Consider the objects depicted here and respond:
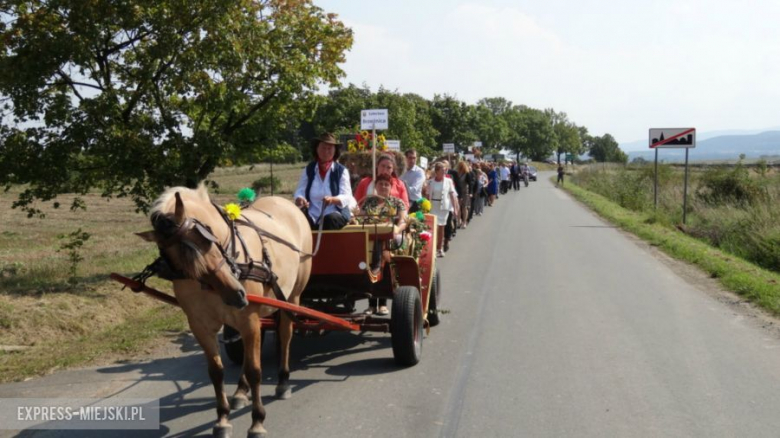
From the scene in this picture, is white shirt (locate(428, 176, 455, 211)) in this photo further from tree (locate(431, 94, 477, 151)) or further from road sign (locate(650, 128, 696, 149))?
tree (locate(431, 94, 477, 151))

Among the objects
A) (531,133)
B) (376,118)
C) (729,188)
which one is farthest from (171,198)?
(531,133)

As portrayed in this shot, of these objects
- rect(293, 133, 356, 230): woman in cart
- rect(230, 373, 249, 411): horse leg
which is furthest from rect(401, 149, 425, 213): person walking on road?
rect(230, 373, 249, 411): horse leg

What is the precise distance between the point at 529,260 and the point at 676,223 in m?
10.7

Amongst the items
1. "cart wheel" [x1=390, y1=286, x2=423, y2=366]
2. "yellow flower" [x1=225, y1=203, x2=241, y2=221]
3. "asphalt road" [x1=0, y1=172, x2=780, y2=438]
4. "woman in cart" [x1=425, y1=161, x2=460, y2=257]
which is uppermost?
"yellow flower" [x1=225, y1=203, x2=241, y2=221]

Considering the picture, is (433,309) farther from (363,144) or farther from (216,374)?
(363,144)

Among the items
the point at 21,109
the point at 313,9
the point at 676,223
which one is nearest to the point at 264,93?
the point at 313,9

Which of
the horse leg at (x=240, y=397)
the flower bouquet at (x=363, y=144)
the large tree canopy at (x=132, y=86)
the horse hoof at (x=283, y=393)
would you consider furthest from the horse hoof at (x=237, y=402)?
the flower bouquet at (x=363, y=144)

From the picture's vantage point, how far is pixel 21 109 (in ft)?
32.2

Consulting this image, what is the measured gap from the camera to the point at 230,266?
4707 mm

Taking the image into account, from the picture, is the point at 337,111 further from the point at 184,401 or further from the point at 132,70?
the point at 184,401

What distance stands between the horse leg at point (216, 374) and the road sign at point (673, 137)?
18784 millimetres

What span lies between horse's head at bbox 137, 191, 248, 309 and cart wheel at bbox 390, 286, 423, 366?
7.53 ft

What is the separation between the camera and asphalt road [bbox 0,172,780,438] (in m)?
5.36

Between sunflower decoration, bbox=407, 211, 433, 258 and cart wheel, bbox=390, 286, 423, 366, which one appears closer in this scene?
cart wheel, bbox=390, 286, 423, 366
